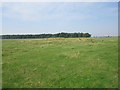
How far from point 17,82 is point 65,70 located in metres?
3.90

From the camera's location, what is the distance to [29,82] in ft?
27.1

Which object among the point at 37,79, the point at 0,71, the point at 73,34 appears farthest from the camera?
the point at 73,34

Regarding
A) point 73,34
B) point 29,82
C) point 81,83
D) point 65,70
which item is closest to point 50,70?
point 65,70

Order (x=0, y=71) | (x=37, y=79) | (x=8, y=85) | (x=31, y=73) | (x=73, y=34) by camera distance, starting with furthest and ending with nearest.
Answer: (x=73, y=34)
(x=0, y=71)
(x=31, y=73)
(x=37, y=79)
(x=8, y=85)

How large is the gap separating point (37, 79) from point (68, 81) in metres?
2.13

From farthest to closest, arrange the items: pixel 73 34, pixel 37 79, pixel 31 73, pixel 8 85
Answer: pixel 73 34, pixel 31 73, pixel 37 79, pixel 8 85

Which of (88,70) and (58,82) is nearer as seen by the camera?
(58,82)

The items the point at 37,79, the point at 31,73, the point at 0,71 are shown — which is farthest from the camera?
the point at 0,71

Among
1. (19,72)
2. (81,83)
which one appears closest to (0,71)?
(19,72)

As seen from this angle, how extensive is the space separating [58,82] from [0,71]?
542cm

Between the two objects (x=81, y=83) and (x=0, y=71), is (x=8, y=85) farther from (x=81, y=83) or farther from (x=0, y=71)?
(x=81, y=83)

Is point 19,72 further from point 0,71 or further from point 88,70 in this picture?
point 88,70

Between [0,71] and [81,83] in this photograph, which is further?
[0,71]

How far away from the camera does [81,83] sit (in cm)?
793
